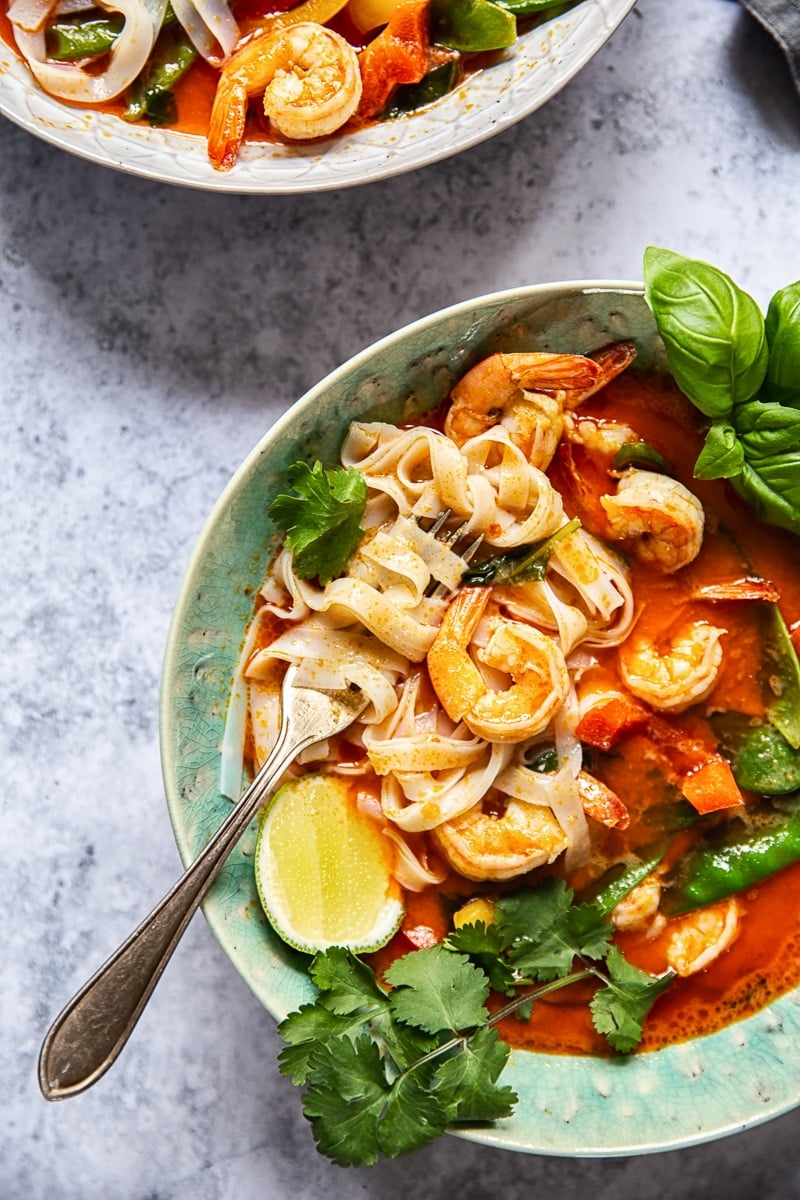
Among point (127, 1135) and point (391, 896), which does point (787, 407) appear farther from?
point (127, 1135)

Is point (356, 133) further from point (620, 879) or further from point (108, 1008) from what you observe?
point (108, 1008)

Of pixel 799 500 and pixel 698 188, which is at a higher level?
pixel 698 188

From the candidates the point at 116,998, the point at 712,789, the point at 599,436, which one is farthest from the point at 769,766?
the point at 116,998

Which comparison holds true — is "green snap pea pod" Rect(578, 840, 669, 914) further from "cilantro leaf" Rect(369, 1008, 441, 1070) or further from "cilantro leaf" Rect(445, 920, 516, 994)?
"cilantro leaf" Rect(369, 1008, 441, 1070)

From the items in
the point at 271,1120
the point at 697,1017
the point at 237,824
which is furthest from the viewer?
the point at 271,1120

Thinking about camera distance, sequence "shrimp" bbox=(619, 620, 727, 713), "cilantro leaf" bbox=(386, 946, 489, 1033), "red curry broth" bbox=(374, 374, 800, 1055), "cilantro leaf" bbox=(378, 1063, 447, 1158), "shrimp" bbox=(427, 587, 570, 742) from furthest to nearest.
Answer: "red curry broth" bbox=(374, 374, 800, 1055)
"shrimp" bbox=(619, 620, 727, 713)
"shrimp" bbox=(427, 587, 570, 742)
"cilantro leaf" bbox=(386, 946, 489, 1033)
"cilantro leaf" bbox=(378, 1063, 447, 1158)

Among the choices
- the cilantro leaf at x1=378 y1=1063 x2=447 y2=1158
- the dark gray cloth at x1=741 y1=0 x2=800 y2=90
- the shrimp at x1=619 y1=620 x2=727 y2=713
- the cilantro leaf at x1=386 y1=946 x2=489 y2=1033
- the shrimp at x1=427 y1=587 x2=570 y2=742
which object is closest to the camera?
the cilantro leaf at x1=378 y1=1063 x2=447 y2=1158

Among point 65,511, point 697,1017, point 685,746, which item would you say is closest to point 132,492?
point 65,511

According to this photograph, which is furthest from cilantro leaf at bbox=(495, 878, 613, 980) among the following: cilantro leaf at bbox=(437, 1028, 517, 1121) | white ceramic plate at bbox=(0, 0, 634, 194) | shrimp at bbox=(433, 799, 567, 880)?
white ceramic plate at bbox=(0, 0, 634, 194)

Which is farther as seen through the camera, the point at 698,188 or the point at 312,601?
the point at 698,188
